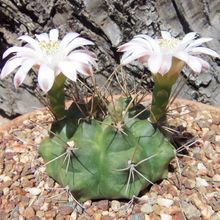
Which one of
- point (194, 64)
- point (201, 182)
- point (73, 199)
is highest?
point (194, 64)

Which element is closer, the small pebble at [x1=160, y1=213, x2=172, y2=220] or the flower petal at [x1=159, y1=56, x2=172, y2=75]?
the flower petal at [x1=159, y1=56, x2=172, y2=75]

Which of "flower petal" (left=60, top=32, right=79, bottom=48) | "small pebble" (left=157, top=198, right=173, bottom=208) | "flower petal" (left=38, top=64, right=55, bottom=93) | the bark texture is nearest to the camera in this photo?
"flower petal" (left=38, top=64, right=55, bottom=93)

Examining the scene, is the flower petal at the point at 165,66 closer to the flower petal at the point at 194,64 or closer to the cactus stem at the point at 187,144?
the flower petal at the point at 194,64

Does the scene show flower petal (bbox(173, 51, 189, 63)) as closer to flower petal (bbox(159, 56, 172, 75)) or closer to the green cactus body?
flower petal (bbox(159, 56, 172, 75))

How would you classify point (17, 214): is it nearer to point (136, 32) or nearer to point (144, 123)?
point (144, 123)

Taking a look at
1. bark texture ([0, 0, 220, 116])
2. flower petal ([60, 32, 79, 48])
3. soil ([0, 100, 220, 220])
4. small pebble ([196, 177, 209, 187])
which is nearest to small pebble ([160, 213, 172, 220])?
soil ([0, 100, 220, 220])

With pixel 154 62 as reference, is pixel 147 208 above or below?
below

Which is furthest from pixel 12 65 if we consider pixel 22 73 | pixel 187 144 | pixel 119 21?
pixel 119 21

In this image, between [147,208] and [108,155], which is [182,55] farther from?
[147,208]
